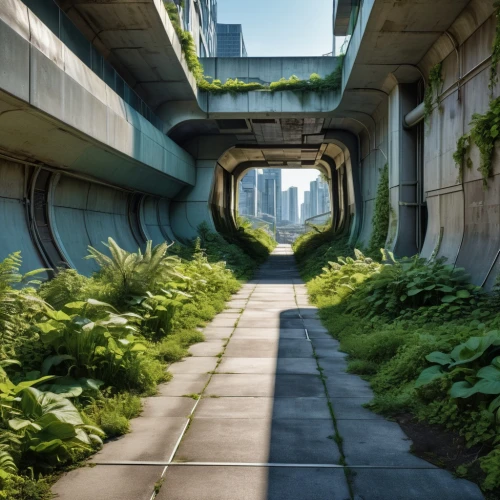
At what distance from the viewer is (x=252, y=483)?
3.53 meters

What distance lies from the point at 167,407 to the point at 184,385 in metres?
0.74

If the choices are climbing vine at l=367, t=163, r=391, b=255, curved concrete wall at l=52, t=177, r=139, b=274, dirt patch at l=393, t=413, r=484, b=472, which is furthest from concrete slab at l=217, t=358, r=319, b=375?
climbing vine at l=367, t=163, r=391, b=255

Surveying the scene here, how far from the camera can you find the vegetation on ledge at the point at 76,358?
3752mm

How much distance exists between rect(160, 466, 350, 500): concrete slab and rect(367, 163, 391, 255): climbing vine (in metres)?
13.8

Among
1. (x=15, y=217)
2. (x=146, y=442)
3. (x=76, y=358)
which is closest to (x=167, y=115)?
(x=15, y=217)

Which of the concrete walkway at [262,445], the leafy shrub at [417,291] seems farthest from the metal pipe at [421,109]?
the concrete walkway at [262,445]

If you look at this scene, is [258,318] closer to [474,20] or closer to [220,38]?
[474,20]

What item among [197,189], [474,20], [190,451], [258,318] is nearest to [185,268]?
[258,318]

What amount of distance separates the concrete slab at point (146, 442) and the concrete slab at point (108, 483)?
170 millimetres

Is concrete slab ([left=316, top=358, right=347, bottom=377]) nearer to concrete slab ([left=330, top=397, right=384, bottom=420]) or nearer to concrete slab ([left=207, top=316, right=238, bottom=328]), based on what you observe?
concrete slab ([left=330, top=397, right=384, bottom=420])

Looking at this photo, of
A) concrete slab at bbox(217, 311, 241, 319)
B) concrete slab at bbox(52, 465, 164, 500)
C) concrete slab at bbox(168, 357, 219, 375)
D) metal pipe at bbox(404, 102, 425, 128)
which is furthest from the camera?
metal pipe at bbox(404, 102, 425, 128)

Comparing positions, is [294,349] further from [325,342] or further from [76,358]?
[76,358]

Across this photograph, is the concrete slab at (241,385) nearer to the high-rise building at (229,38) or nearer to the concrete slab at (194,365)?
the concrete slab at (194,365)

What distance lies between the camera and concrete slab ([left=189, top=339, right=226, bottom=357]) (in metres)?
7.40
